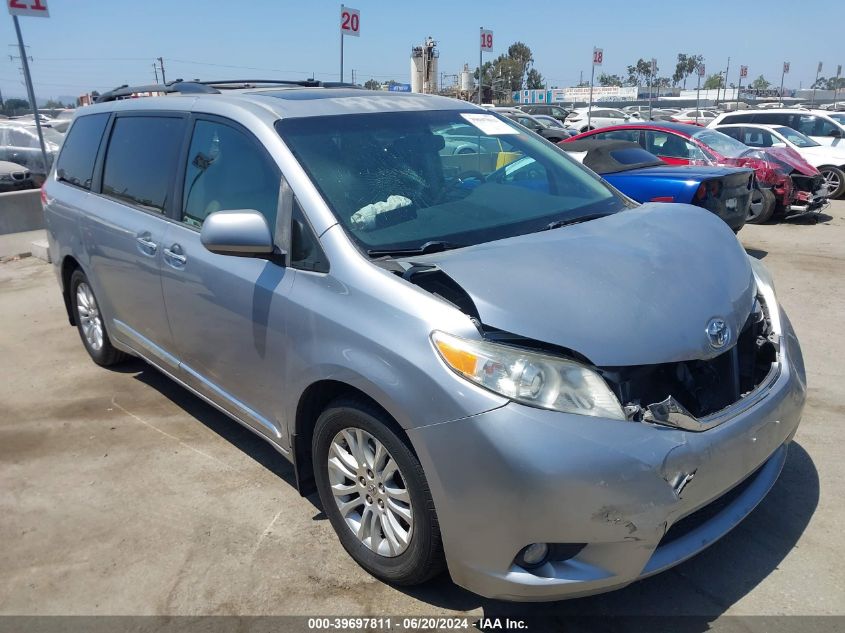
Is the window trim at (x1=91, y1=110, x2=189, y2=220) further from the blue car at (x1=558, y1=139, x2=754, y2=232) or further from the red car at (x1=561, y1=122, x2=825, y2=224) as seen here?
the red car at (x1=561, y1=122, x2=825, y2=224)

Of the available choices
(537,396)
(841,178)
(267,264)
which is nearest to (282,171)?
(267,264)

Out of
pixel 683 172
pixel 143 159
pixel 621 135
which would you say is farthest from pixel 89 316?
pixel 621 135

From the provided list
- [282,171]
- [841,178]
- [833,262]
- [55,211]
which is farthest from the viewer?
[841,178]

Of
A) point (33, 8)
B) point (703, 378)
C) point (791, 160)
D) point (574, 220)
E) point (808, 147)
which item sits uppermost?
point (33, 8)

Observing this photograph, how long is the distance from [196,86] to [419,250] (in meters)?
2.19

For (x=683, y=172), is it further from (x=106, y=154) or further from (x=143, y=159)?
(x=106, y=154)

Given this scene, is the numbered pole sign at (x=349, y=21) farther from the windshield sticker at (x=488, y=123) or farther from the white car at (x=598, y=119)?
the white car at (x=598, y=119)

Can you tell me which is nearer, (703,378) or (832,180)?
(703,378)

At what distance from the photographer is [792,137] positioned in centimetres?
1377

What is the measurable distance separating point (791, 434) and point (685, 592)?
768 mm

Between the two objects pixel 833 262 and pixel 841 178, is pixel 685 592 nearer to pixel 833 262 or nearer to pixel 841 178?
pixel 833 262

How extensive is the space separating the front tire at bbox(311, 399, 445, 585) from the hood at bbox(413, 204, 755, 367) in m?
0.62

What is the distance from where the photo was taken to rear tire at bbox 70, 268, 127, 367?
4934 mm

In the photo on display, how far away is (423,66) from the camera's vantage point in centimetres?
2255
